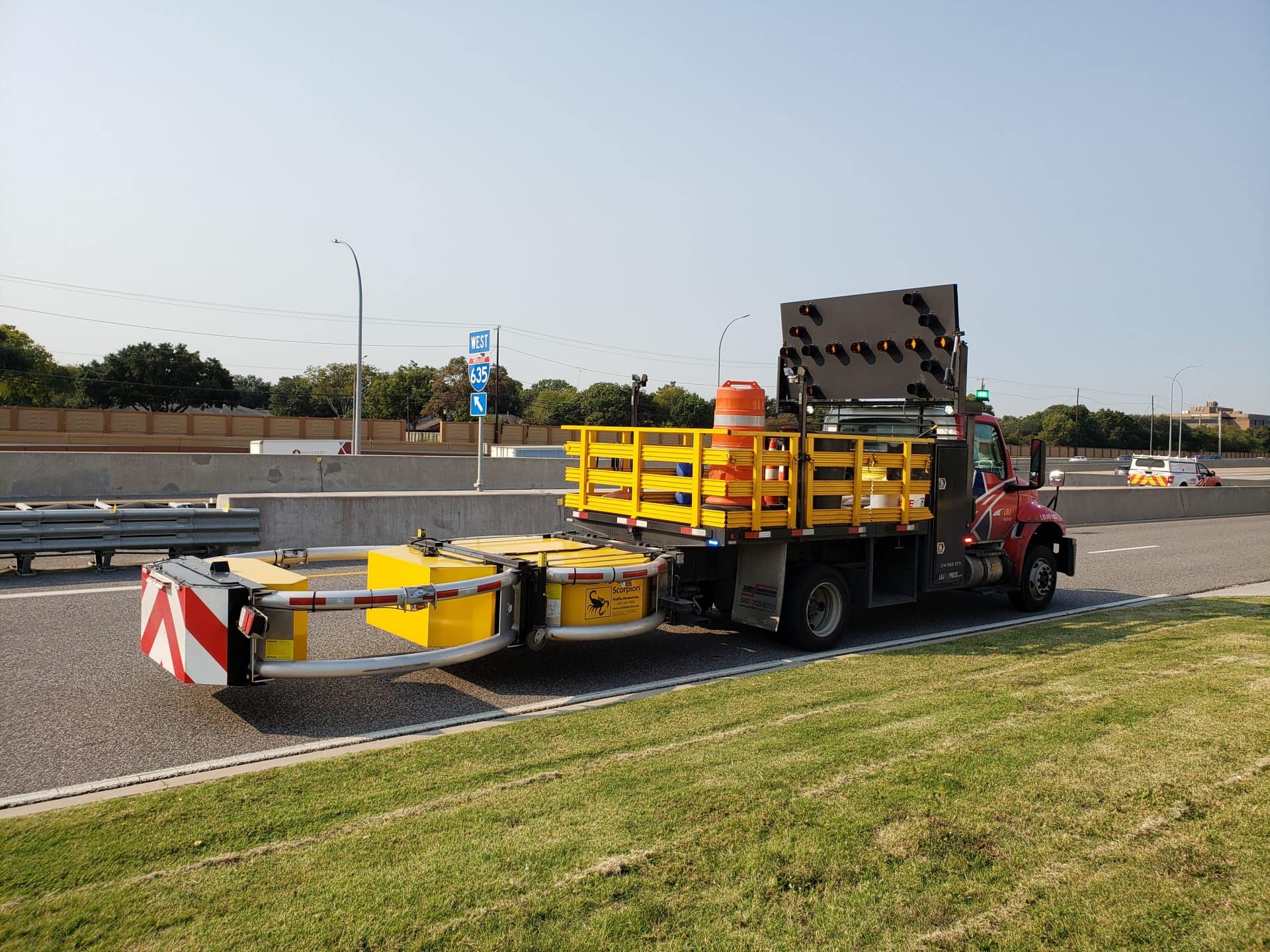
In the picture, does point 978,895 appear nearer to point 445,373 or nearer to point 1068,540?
point 1068,540

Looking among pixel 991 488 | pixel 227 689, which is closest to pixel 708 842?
pixel 227 689

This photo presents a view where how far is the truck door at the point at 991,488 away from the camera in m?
10.8

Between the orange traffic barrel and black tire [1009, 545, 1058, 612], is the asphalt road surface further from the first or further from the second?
the orange traffic barrel

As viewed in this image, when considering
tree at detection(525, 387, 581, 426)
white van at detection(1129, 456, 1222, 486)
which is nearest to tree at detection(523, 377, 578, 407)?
tree at detection(525, 387, 581, 426)

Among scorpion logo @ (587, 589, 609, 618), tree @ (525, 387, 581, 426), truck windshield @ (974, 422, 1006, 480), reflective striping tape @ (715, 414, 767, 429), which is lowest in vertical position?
scorpion logo @ (587, 589, 609, 618)

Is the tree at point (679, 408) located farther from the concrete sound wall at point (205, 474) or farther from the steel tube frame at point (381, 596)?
the steel tube frame at point (381, 596)

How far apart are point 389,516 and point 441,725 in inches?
382

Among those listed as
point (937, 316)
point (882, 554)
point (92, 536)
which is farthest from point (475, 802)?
point (92, 536)

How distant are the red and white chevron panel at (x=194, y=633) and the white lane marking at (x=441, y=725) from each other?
739mm

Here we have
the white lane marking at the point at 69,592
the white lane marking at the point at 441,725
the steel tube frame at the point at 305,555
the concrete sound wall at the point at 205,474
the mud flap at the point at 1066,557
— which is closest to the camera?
Answer: the white lane marking at the point at 441,725

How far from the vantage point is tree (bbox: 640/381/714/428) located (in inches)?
3182

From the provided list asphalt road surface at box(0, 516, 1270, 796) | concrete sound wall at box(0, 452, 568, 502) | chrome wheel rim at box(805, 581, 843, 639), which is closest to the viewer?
asphalt road surface at box(0, 516, 1270, 796)

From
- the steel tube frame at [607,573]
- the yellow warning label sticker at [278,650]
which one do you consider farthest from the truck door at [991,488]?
the yellow warning label sticker at [278,650]

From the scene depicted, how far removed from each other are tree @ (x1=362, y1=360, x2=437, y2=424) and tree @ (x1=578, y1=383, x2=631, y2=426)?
15.3 meters
